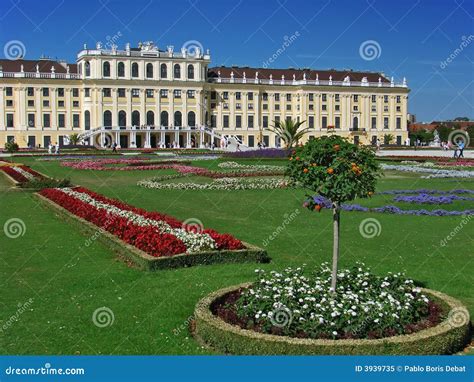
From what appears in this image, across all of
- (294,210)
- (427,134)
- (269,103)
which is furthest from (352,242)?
(427,134)

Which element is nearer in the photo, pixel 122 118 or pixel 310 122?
pixel 122 118

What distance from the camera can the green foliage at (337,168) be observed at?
24.0ft

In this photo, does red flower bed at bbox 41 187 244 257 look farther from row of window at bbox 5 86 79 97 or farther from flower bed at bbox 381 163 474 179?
row of window at bbox 5 86 79 97

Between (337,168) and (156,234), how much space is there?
443 centimetres

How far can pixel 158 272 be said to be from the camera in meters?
9.73

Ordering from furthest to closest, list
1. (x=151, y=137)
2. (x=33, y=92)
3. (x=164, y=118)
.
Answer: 1. (x=164, y=118)
2. (x=151, y=137)
3. (x=33, y=92)

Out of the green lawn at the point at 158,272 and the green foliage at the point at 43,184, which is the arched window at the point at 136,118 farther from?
the green lawn at the point at 158,272

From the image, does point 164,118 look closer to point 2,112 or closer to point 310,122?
point 2,112

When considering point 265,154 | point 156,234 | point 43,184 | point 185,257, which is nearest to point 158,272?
point 185,257

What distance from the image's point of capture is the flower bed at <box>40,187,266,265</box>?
1035 centimetres

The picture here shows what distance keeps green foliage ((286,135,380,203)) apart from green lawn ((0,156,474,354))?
2.15 metres

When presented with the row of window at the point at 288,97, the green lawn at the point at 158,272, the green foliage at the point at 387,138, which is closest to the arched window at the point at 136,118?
the row of window at the point at 288,97

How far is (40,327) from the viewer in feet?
24.0

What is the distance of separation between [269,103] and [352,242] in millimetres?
65915
